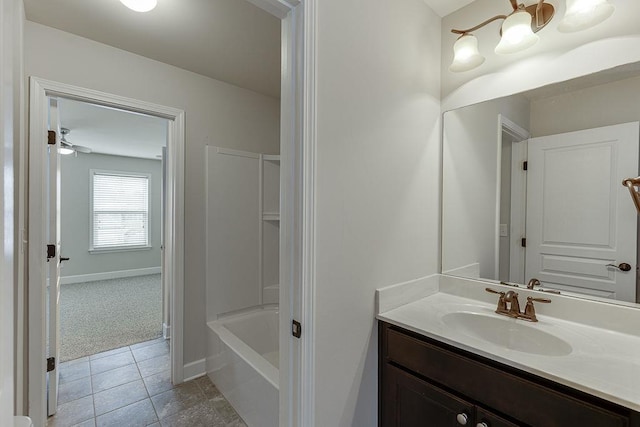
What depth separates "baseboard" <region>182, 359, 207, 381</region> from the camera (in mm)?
2275

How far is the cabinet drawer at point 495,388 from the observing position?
83 cm

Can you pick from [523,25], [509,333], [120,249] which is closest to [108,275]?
[120,249]

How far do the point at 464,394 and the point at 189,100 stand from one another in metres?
2.54

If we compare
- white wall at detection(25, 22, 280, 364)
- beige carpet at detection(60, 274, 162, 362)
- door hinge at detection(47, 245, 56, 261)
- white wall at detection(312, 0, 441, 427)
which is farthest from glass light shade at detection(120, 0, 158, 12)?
beige carpet at detection(60, 274, 162, 362)

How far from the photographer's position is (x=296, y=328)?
3.54ft

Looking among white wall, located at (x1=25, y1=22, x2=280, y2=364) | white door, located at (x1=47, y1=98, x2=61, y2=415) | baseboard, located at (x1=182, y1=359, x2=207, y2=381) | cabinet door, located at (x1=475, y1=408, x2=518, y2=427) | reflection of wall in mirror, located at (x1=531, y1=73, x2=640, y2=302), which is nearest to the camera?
cabinet door, located at (x1=475, y1=408, x2=518, y2=427)

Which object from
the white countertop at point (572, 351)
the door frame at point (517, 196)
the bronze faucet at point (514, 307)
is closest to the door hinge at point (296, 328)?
the white countertop at point (572, 351)

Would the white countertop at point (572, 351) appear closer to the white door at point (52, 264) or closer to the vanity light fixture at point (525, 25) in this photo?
the vanity light fixture at point (525, 25)

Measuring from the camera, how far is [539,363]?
923 mm

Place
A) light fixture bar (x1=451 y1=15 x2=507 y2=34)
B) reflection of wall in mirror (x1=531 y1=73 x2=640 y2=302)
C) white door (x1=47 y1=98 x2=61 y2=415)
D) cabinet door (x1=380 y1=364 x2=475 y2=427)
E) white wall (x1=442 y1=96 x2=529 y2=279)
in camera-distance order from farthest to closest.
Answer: white door (x1=47 y1=98 x2=61 y2=415) → white wall (x1=442 y1=96 x2=529 y2=279) → light fixture bar (x1=451 y1=15 x2=507 y2=34) → reflection of wall in mirror (x1=531 y1=73 x2=640 y2=302) → cabinet door (x1=380 y1=364 x2=475 y2=427)

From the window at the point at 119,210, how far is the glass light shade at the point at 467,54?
19.9ft

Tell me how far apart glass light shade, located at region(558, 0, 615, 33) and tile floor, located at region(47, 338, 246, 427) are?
8.81 ft

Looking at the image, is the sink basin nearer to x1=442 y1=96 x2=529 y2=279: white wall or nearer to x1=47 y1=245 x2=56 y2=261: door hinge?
x1=442 y1=96 x2=529 y2=279: white wall

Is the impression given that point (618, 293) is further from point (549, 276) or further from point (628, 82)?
point (628, 82)
